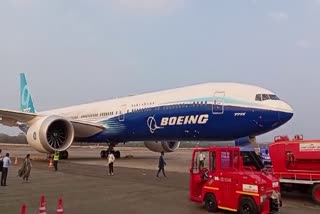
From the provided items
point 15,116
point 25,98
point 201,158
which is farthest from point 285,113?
point 25,98

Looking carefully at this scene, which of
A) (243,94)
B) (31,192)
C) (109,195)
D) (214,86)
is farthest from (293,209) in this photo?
(214,86)

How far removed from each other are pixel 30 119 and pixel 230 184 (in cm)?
2355

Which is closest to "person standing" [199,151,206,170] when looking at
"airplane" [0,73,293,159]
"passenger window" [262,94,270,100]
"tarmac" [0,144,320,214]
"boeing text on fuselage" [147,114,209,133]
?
"tarmac" [0,144,320,214]

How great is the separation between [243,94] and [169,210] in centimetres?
1189

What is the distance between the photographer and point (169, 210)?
10.3 m

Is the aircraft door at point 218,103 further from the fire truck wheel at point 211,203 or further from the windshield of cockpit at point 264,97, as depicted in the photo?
the fire truck wheel at point 211,203

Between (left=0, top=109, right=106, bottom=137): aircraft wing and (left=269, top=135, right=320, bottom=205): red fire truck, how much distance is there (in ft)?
65.5

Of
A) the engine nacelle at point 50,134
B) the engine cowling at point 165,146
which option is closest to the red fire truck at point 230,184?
the engine nacelle at point 50,134

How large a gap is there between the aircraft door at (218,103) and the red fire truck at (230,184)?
1016 centimetres

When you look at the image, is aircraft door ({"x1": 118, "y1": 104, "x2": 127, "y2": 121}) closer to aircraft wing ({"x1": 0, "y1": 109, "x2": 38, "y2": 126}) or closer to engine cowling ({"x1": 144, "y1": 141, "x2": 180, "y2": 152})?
engine cowling ({"x1": 144, "y1": 141, "x2": 180, "y2": 152})

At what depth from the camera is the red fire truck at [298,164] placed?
40.1ft

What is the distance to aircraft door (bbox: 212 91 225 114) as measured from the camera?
2121 centimetres

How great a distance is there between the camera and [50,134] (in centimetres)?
2902

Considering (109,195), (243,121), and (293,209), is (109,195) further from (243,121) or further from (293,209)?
(243,121)
